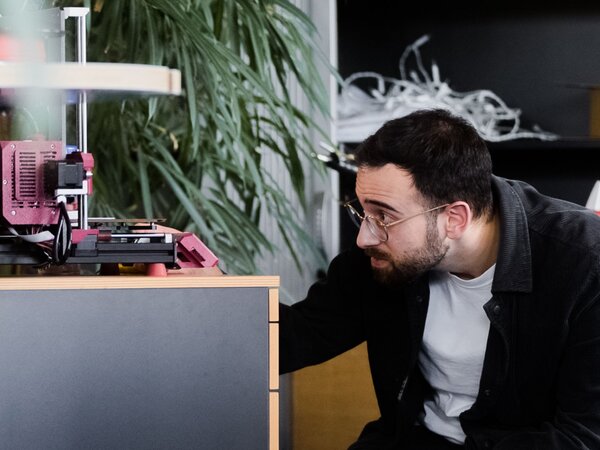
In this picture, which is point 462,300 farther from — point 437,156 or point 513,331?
point 437,156

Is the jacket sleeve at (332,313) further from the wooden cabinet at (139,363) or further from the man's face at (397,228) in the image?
the wooden cabinet at (139,363)

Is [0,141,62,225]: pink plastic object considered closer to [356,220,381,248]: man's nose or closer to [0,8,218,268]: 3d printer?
[0,8,218,268]: 3d printer

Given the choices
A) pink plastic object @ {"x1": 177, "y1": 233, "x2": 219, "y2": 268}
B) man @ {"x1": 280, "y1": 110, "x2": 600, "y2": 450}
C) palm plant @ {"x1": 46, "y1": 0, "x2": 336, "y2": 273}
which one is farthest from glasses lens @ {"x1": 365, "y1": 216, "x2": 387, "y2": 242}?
palm plant @ {"x1": 46, "y1": 0, "x2": 336, "y2": 273}

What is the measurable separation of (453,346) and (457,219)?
190 mm

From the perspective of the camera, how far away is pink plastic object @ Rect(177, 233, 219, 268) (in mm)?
1501

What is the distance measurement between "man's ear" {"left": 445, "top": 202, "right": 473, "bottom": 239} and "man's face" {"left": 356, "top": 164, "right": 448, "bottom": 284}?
2 cm

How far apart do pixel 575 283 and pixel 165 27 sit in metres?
1.13

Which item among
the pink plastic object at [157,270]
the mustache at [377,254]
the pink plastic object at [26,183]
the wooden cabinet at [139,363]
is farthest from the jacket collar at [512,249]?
the pink plastic object at [26,183]

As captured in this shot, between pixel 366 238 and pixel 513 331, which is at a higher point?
pixel 366 238

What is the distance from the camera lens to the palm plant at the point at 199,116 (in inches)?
82.9

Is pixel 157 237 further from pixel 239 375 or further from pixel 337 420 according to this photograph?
pixel 337 420

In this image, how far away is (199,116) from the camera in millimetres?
2277

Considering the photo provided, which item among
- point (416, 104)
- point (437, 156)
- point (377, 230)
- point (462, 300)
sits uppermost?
point (416, 104)

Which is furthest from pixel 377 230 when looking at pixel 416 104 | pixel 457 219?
pixel 416 104
